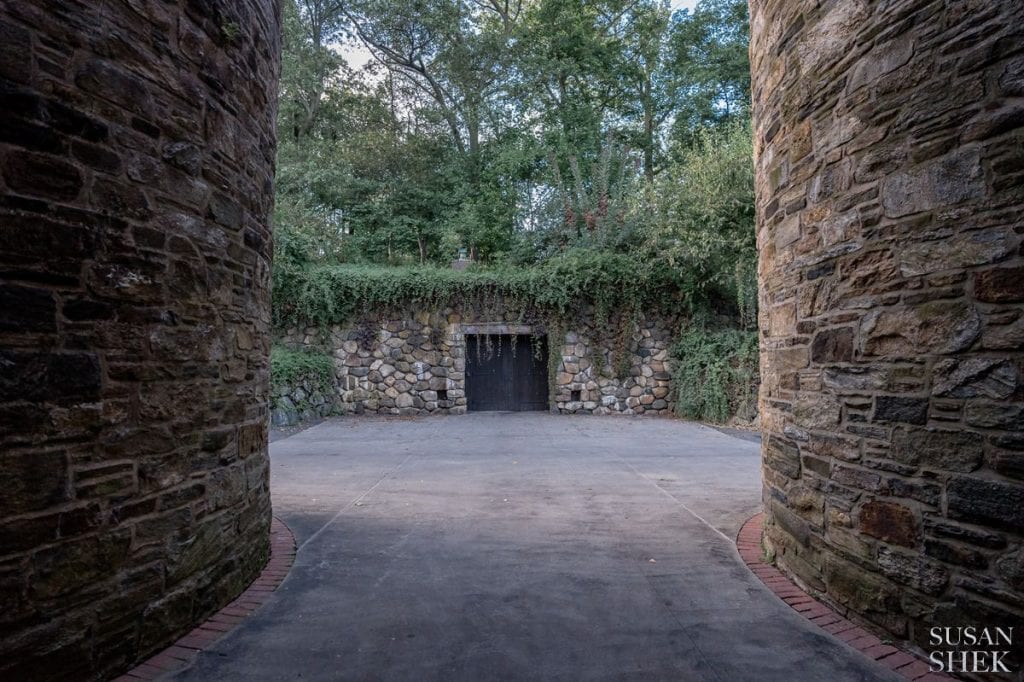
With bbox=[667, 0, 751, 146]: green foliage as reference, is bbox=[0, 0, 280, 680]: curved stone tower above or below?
below

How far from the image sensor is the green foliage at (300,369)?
9.45 metres

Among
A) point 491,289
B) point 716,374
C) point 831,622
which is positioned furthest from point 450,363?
point 831,622

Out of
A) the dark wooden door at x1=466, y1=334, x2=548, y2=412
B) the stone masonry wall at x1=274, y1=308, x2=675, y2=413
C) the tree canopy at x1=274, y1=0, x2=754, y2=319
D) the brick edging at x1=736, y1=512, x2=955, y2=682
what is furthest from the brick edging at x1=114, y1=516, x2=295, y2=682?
the tree canopy at x1=274, y1=0, x2=754, y2=319

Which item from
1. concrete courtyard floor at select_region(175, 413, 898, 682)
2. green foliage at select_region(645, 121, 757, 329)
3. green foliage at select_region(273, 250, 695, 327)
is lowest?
concrete courtyard floor at select_region(175, 413, 898, 682)

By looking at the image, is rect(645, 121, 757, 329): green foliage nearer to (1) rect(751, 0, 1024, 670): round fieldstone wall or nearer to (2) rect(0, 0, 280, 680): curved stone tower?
(1) rect(751, 0, 1024, 670): round fieldstone wall

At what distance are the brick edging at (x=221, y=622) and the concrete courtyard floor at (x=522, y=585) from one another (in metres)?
0.06

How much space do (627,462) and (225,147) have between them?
501 cm

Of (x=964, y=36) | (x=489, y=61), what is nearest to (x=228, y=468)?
(x=964, y=36)

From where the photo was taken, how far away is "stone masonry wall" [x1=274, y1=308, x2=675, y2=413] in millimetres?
11117

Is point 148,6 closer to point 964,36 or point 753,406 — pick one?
point 964,36

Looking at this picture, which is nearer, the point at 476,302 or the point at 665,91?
the point at 476,302

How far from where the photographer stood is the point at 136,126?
2.11 m

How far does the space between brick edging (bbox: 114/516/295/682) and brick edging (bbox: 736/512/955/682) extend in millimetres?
2554

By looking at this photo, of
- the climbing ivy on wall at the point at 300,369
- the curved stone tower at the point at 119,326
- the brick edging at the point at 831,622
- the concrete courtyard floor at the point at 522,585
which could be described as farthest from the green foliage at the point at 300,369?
the brick edging at the point at 831,622
